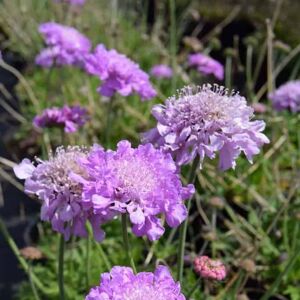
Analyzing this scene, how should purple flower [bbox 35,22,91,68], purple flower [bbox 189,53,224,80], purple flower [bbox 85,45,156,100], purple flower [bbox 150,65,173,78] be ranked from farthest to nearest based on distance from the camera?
purple flower [bbox 150,65,173,78]
purple flower [bbox 189,53,224,80]
purple flower [bbox 35,22,91,68]
purple flower [bbox 85,45,156,100]

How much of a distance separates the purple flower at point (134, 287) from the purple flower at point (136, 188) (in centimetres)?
7

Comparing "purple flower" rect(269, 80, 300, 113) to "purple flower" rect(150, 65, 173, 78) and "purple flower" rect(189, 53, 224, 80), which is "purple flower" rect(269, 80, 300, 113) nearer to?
"purple flower" rect(189, 53, 224, 80)

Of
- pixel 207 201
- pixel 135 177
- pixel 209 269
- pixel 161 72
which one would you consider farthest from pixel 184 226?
pixel 161 72

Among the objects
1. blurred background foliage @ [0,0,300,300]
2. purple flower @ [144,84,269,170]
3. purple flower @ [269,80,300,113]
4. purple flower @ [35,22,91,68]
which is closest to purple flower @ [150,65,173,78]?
blurred background foliage @ [0,0,300,300]

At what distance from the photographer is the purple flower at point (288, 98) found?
7.11ft

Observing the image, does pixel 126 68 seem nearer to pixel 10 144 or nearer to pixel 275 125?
pixel 275 125

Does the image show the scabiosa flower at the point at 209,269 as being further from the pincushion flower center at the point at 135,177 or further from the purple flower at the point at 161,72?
the purple flower at the point at 161,72

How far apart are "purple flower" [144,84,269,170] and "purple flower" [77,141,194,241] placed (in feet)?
0.25

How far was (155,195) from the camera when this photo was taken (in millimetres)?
975

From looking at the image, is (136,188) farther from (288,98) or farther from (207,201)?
(288,98)

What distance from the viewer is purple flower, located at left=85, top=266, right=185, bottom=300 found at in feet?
2.85

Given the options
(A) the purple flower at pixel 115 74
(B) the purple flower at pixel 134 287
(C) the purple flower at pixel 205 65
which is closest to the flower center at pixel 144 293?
(B) the purple flower at pixel 134 287

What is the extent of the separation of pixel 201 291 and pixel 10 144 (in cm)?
127

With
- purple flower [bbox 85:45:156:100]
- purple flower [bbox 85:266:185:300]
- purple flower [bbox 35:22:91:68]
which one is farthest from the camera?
purple flower [bbox 35:22:91:68]
